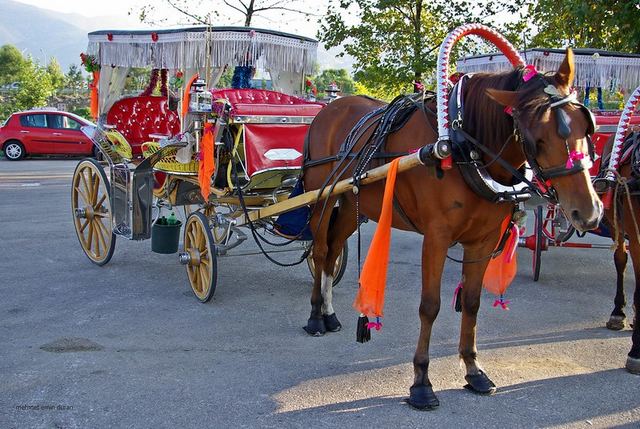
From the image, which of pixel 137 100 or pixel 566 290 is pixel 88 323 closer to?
pixel 137 100

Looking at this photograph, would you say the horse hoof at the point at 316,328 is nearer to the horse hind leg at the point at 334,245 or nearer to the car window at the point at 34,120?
the horse hind leg at the point at 334,245

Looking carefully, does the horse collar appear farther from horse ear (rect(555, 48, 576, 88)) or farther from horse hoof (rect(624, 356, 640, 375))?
horse hoof (rect(624, 356, 640, 375))

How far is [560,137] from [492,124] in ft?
1.72

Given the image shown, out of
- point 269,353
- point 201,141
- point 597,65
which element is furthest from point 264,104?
point 597,65

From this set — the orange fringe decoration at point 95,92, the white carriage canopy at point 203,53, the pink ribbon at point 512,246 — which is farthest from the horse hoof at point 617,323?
the orange fringe decoration at point 95,92

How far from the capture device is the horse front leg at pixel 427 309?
402 cm

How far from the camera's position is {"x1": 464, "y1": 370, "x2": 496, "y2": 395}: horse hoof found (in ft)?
14.1

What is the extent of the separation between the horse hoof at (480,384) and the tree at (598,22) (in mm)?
6327

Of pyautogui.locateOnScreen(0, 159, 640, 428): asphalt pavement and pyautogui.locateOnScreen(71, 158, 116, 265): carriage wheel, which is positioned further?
pyautogui.locateOnScreen(71, 158, 116, 265): carriage wheel

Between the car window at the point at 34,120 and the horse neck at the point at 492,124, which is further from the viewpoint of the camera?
the car window at the point at 34,120

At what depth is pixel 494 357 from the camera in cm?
499

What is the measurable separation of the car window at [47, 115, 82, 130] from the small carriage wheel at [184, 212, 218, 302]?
1570 centimetres

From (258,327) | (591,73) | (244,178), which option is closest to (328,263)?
(258,327)

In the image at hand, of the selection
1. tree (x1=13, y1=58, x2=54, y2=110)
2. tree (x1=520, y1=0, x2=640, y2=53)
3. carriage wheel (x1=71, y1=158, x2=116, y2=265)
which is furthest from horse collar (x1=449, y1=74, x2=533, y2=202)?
tree (x1=13, y1=58, x2=54, y2=110)
